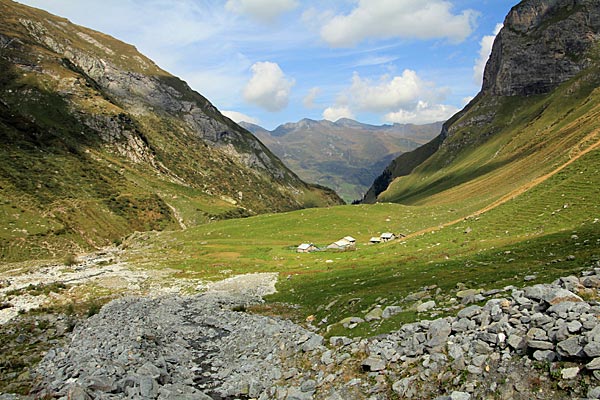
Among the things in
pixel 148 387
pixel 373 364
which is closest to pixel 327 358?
pixel 373 364

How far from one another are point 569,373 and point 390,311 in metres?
10.7

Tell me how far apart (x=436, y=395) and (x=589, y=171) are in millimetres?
40179

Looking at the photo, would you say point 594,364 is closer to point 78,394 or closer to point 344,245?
point 78,394

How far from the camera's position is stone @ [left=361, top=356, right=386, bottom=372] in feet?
51.8

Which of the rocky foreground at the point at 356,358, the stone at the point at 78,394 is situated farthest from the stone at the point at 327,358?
the stone at the point at 78,394

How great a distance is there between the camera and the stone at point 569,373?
1052cm

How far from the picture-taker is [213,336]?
2972cm

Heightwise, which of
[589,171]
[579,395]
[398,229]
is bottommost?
[398,229]

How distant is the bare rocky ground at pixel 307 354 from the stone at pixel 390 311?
16cm

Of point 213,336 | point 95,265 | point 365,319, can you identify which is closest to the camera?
point 365,319

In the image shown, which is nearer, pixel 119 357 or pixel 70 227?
pixel 119 357

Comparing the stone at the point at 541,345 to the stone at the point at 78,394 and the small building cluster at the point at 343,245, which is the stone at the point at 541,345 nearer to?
the stone at the point at 78,394

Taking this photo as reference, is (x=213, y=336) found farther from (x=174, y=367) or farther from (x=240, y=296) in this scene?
(x=240, y=296)

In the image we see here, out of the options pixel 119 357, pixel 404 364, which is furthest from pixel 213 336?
pixel 404 364
